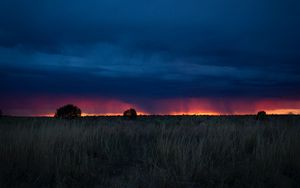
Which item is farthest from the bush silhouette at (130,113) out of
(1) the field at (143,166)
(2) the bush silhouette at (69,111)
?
(1) the field at (143,166)

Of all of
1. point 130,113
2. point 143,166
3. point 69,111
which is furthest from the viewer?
point 130,113

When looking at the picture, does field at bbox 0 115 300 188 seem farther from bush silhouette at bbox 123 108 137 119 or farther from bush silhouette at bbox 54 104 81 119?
bush silhouette at bbox 123 108 137 119

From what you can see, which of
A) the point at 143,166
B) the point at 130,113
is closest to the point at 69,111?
the point at 130,113

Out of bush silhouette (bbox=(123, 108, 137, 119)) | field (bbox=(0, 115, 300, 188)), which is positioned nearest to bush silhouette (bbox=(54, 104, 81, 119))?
bush silhouette (bbox=(123, 108, 137, 119))

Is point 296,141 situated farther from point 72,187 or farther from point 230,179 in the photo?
point 72,187

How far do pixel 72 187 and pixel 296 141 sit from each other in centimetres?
553

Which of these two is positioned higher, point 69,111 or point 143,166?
point 69,111

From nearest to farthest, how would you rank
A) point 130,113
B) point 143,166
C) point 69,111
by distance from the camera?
1. point 143,166
2. point 69,111
3. point 130,113

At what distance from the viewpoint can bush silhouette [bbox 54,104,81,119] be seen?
120 feet

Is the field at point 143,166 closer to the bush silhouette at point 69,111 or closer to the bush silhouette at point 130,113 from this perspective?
the bush silhouette at point 69,111

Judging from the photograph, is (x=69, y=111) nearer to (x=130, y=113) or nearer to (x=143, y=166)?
(x=130, y=113)

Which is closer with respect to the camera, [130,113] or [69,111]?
[69,111]

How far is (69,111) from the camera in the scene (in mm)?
36719

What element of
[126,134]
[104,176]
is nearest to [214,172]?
[104,176]
